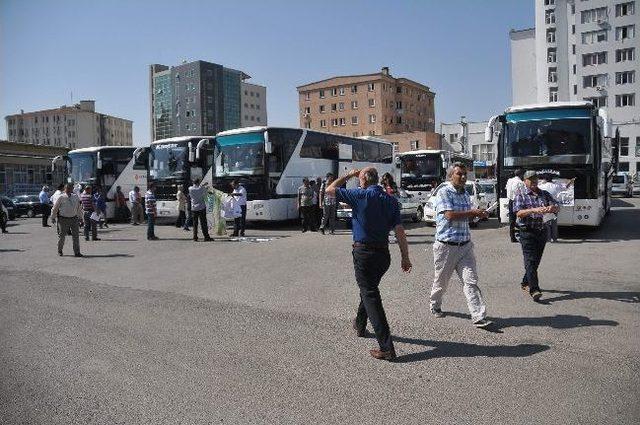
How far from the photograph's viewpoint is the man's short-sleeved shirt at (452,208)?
6527mm

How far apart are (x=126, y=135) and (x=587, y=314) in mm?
167746

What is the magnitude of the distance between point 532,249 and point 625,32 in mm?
73453

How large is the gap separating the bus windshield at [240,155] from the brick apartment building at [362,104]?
256 feet

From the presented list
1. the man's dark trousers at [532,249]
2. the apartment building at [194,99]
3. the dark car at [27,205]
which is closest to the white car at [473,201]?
the man's dark trousers at [532,249]

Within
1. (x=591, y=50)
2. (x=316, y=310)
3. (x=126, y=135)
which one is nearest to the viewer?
(x=316, y=310)

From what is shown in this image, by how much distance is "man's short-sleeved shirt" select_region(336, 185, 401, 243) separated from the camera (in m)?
5.42

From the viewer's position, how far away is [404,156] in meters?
31.4

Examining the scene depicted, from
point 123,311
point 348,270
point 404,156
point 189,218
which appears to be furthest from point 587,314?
point 404,156

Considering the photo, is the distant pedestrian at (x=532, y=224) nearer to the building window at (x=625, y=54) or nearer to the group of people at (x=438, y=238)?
the group of people at (x=438, y=238)

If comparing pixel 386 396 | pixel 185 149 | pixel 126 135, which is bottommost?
pixel 386 396

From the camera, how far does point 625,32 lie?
67.8 metres

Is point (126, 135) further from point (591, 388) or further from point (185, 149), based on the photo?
point (591, 388)

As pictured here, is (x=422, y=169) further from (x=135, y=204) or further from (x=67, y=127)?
(x=67, y=127)

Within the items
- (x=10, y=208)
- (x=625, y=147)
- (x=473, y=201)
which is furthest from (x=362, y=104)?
(x=473, y=201)
